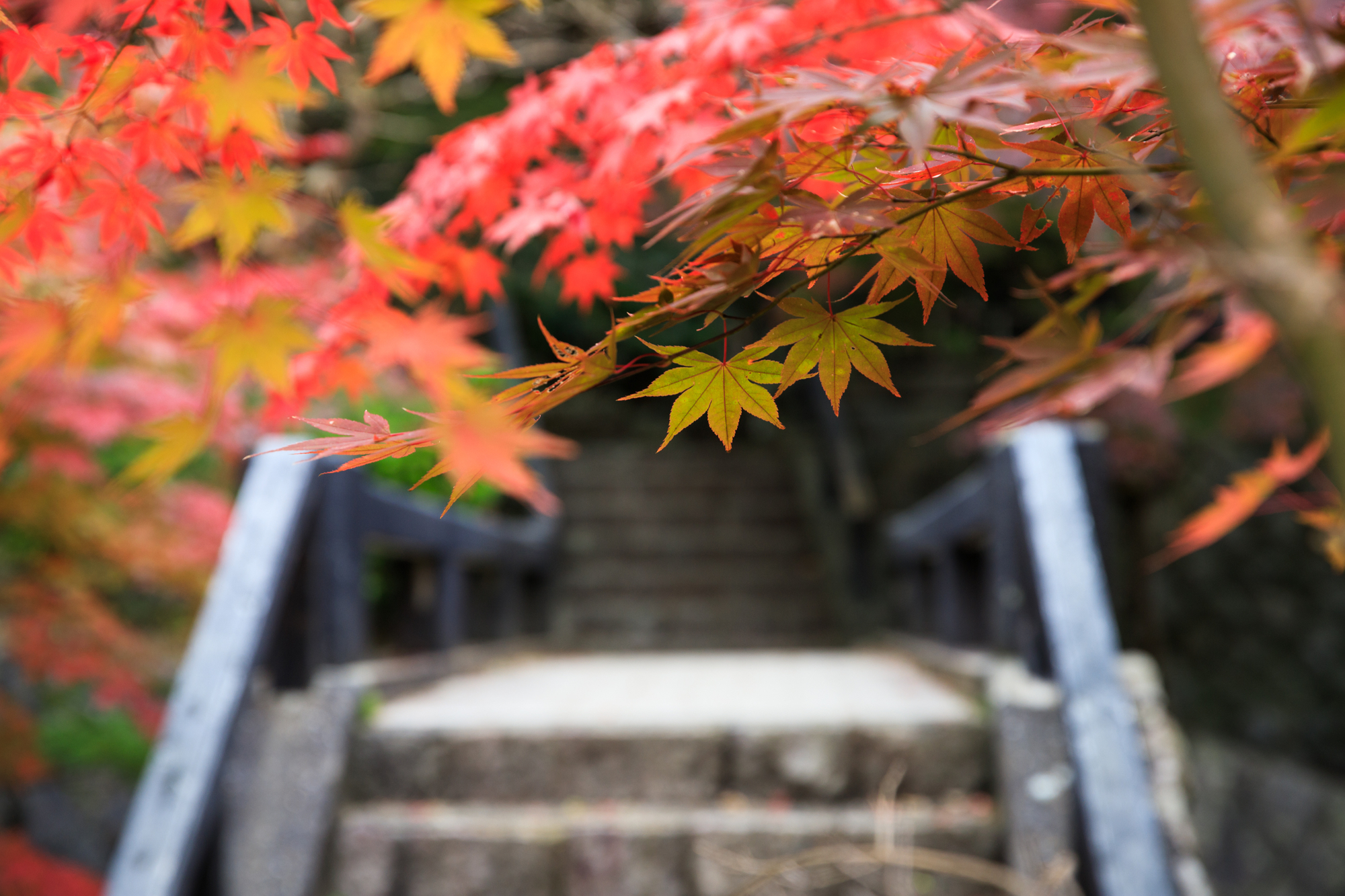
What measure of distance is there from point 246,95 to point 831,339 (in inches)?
21.2

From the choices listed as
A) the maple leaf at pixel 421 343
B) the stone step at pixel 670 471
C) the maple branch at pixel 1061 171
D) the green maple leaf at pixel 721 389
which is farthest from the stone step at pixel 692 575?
the maple branch at pixel 1061 171

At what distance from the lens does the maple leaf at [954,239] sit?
26.0 inches

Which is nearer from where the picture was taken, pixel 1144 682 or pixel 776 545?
pixel 1144 682

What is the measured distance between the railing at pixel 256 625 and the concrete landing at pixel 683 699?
0.32 metres

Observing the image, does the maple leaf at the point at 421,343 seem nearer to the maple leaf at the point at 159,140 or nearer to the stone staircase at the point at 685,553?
the maple leaf at the point at 159,140

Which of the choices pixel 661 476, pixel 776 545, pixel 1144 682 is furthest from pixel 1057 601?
pixel 661 476

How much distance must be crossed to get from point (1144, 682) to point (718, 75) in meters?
2.03

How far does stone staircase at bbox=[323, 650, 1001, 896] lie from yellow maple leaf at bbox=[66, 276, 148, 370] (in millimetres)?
1207

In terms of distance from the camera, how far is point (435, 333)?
111cm

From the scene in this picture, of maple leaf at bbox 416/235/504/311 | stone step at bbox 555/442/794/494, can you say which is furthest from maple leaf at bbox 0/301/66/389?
stone step at bbox 555/442/794/494

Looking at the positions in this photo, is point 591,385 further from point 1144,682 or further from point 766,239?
point 1144,682

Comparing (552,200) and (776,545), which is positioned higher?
(776,545)

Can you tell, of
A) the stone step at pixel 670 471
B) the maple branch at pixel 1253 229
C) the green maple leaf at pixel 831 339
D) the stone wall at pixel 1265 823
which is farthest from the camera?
the stone step at pixel 670 471

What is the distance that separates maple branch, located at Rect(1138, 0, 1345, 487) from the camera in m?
0.30
